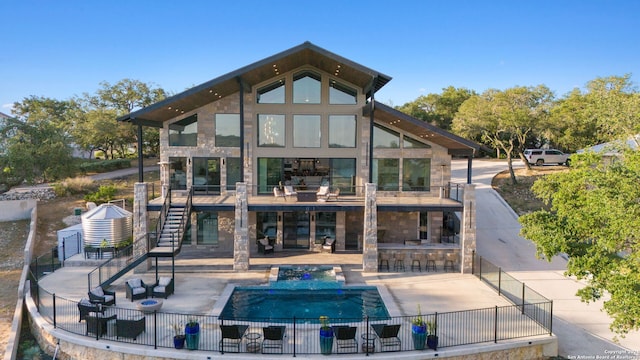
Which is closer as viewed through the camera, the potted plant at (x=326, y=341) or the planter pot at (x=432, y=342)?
the potted plant at (x=326, y=341)

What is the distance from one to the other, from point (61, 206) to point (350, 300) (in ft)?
72.4

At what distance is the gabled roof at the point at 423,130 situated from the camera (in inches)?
741

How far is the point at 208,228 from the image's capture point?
862 inches

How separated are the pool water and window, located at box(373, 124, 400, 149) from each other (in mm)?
8118

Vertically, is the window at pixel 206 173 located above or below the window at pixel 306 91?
below

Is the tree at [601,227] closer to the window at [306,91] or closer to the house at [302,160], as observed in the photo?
the house at [302,160]

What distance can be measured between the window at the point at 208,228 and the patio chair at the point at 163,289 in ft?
20.9

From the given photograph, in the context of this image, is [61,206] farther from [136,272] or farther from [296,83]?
[296,83]

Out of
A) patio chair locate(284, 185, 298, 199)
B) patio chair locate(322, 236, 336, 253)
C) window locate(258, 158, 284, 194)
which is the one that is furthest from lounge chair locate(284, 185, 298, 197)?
patio chair locate(322, 236, 336, 253)

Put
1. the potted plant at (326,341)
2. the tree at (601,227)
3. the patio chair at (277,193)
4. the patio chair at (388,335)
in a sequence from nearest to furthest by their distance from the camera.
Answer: the tree at (601,227) < the potted plant at (326,341) < the patio chair at (388,335) < the patio chair at (277,193)

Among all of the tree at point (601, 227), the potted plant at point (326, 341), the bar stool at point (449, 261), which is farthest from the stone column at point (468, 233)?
the potted plant at point (326, 341)

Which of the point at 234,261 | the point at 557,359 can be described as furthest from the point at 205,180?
the point at 557,359

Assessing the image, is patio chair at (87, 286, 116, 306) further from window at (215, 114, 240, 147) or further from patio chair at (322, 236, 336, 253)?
patio chair at (322, 236, 336, 253)

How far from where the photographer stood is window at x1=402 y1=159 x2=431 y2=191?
21.8 meters
